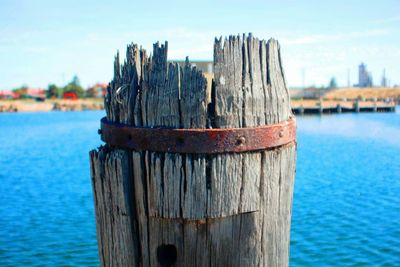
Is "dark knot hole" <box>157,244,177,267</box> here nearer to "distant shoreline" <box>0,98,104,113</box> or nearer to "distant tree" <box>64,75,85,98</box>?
"distant shoreline" <box>0,98,104,113</box>

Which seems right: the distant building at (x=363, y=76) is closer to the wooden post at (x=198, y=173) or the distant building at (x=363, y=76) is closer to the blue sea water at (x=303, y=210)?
the blue sea water at (x=303, y=210)

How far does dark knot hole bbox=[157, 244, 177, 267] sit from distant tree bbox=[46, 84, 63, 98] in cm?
10030

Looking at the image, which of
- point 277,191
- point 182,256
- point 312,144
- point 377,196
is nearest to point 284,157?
point 277,191

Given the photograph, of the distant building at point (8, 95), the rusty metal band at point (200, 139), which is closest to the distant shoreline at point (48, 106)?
the distant building at point (8, 95)

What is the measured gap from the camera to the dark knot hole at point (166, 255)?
1853 mm

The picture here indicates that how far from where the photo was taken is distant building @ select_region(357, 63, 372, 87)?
126 meters

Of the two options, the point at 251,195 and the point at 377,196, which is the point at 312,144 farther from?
the point at 251,195

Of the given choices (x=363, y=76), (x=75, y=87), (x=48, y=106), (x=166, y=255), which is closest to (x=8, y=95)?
(x=75, y=87)

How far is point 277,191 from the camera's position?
1870 mm

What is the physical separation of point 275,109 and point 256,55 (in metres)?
0.24

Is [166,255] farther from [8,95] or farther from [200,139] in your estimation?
[8,95]

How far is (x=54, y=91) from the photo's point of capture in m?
96.6

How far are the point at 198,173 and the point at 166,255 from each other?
42cm

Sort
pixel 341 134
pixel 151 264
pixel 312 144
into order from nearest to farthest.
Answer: pixel 151 264
pixel 312 144
pixel 341 134
